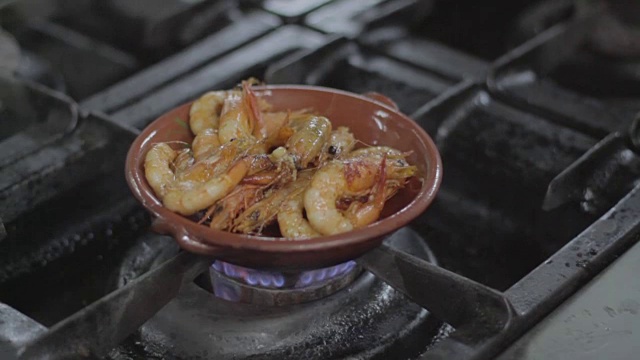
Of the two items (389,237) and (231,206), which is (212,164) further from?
(389,237)

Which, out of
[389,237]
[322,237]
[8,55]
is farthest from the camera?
[8,55]

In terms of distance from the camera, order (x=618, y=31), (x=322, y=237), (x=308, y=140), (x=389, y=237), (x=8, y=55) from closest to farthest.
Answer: (x=322, y=237)
(x=308, y=140)
(x=389, y=237)
(x=8, y=55)
(x=618, y=31)

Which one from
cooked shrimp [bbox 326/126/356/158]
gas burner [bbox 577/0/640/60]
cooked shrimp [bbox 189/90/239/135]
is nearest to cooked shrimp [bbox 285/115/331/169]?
cooked shrimp [bbox 326/126/356/158]

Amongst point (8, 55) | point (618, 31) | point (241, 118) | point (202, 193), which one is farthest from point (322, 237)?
point (618, 31)

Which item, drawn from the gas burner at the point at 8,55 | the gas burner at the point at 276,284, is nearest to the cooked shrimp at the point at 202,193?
the gas burner at the point at 276,284

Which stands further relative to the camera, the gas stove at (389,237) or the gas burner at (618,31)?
the gas burner at (618,31)

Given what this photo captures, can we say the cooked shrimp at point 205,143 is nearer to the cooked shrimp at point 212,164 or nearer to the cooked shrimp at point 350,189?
the cooked shrimp at point 212,164
